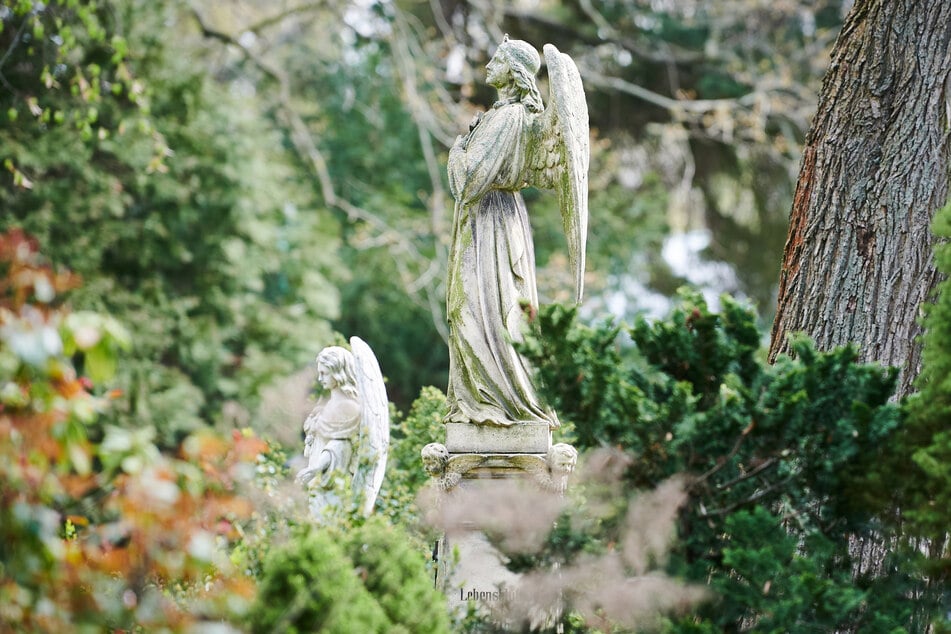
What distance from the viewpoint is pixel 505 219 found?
698 centimetres

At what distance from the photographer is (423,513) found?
6.98 metres

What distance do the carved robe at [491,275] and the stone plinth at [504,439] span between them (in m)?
0.05

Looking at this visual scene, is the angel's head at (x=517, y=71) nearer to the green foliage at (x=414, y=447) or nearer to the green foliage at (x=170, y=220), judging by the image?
the green foliage at (x=414, y=447)

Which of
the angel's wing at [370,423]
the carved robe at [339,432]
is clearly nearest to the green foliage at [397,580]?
the angel's wing at [370,423]

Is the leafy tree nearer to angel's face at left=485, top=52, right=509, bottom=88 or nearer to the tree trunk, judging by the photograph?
angel's face at left=485, top=52, right=509, bottom=88

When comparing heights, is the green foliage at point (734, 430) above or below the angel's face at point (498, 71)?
below

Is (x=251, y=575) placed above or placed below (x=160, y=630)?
above

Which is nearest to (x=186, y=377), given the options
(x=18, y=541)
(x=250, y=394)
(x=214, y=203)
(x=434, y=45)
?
(x=250, y=394)

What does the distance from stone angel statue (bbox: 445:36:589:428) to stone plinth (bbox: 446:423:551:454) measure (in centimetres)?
5

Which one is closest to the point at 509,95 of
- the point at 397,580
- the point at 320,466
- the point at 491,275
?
the point at 491,275

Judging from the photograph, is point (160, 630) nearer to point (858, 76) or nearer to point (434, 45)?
point (858, 76)

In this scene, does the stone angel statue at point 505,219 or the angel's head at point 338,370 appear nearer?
the stone angel statue at point 505,219

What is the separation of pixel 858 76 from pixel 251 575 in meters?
5.22

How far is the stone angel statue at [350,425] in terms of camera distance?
7160mm
